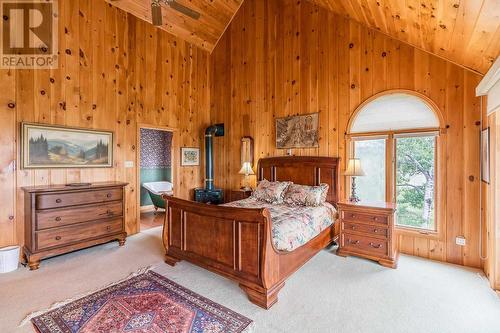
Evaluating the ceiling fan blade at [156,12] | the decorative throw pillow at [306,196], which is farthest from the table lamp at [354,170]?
the ceiling fan blade at [156,12]

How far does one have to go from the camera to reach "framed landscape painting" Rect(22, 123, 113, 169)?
3.65 metres

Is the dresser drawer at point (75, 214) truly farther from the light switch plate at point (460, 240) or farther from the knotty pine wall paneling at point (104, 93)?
the light switch plate at point (460, 240)

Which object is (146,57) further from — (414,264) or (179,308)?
(414,264)

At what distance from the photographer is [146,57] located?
508 centimetres

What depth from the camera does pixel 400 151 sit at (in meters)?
3.85

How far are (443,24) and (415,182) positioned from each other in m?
2.16

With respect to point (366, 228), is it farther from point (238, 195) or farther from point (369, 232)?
point (238, 195)

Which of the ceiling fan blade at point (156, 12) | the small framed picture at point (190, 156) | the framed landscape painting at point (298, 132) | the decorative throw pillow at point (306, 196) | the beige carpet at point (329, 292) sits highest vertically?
the ceiling fan blade at point (156, 12)

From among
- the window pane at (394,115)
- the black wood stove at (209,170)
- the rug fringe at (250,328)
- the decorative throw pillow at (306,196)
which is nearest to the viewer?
the rug fringe at (250,328)

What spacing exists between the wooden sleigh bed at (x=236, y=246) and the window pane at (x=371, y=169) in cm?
99

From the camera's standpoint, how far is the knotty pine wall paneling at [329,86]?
3363 mm

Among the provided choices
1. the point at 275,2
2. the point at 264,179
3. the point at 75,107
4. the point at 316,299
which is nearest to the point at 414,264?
the point at 316,299

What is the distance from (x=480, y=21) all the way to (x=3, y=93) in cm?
557

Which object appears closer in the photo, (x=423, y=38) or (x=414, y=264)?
(x=423, y=38)
